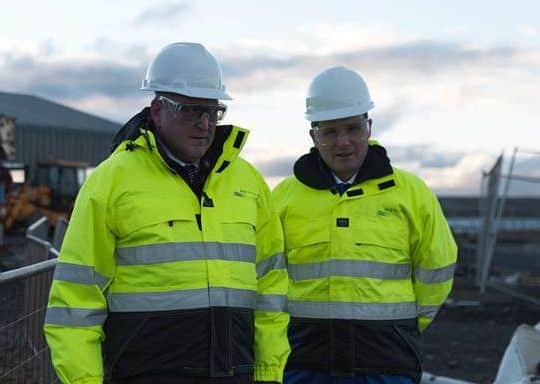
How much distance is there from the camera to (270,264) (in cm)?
387

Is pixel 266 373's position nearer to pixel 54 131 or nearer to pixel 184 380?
pixel 184 380

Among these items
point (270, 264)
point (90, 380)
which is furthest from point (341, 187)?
point (90, 380)

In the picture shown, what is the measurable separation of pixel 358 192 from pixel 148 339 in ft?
5.37

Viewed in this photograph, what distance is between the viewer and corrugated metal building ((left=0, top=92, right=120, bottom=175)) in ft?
161

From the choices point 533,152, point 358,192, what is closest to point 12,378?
point 358,192

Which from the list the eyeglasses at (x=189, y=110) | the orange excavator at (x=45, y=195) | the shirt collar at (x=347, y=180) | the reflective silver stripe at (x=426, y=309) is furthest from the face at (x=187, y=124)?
the orange excavator at (x=45, y=195)

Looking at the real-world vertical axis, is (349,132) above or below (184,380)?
above

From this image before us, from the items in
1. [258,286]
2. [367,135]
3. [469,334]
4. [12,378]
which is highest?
[367,135]

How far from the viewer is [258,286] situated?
3.80 meters

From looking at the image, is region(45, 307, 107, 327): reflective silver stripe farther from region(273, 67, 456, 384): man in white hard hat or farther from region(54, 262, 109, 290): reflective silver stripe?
region(273, 67, 456, 384): man in white hard hat

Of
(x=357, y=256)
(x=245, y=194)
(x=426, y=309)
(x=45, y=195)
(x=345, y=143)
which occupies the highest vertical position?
(x=345, y=143)

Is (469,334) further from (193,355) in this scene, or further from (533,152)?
(193,355)

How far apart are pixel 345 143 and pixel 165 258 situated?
4.97 ft

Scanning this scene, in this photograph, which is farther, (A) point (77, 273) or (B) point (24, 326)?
(B) point (24, 326)
